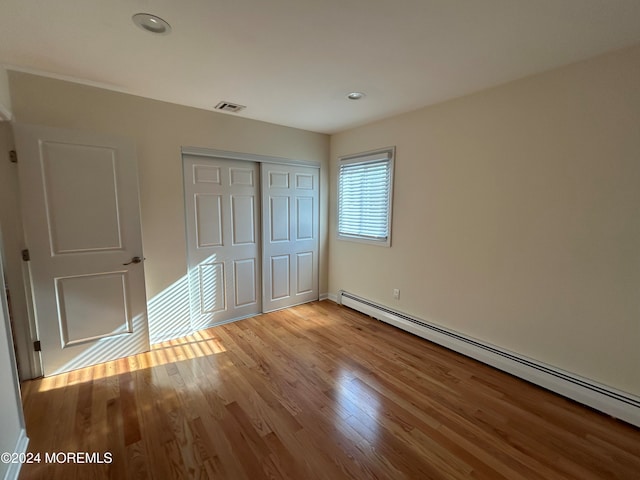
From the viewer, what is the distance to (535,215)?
2211 mm

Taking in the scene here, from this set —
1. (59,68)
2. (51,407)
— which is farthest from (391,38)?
(51,407)

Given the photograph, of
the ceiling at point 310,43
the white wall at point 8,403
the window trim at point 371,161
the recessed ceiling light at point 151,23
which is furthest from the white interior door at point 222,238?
the white wall at point 8,403

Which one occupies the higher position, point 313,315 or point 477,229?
point 477,229

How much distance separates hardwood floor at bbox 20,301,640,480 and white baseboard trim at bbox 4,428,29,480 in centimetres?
4

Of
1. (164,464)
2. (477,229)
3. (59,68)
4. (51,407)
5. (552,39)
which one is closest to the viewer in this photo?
(164,464)

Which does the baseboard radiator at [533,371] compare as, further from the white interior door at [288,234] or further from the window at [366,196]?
the white interior door at [288,234]

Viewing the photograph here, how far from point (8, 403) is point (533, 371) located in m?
3.48

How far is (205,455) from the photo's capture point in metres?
1.60

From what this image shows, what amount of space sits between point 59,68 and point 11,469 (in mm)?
2575

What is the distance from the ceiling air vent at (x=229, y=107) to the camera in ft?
9.28

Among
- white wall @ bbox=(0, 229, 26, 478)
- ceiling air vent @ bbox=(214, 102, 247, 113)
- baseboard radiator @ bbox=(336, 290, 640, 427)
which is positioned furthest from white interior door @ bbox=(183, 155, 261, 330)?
baseboard radiator @ bbox=(336, 290, 640, 427)

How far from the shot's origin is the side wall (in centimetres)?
224

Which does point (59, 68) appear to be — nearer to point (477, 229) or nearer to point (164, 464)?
point (164, 464)

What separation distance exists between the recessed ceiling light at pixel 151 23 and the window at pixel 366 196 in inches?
92.3
